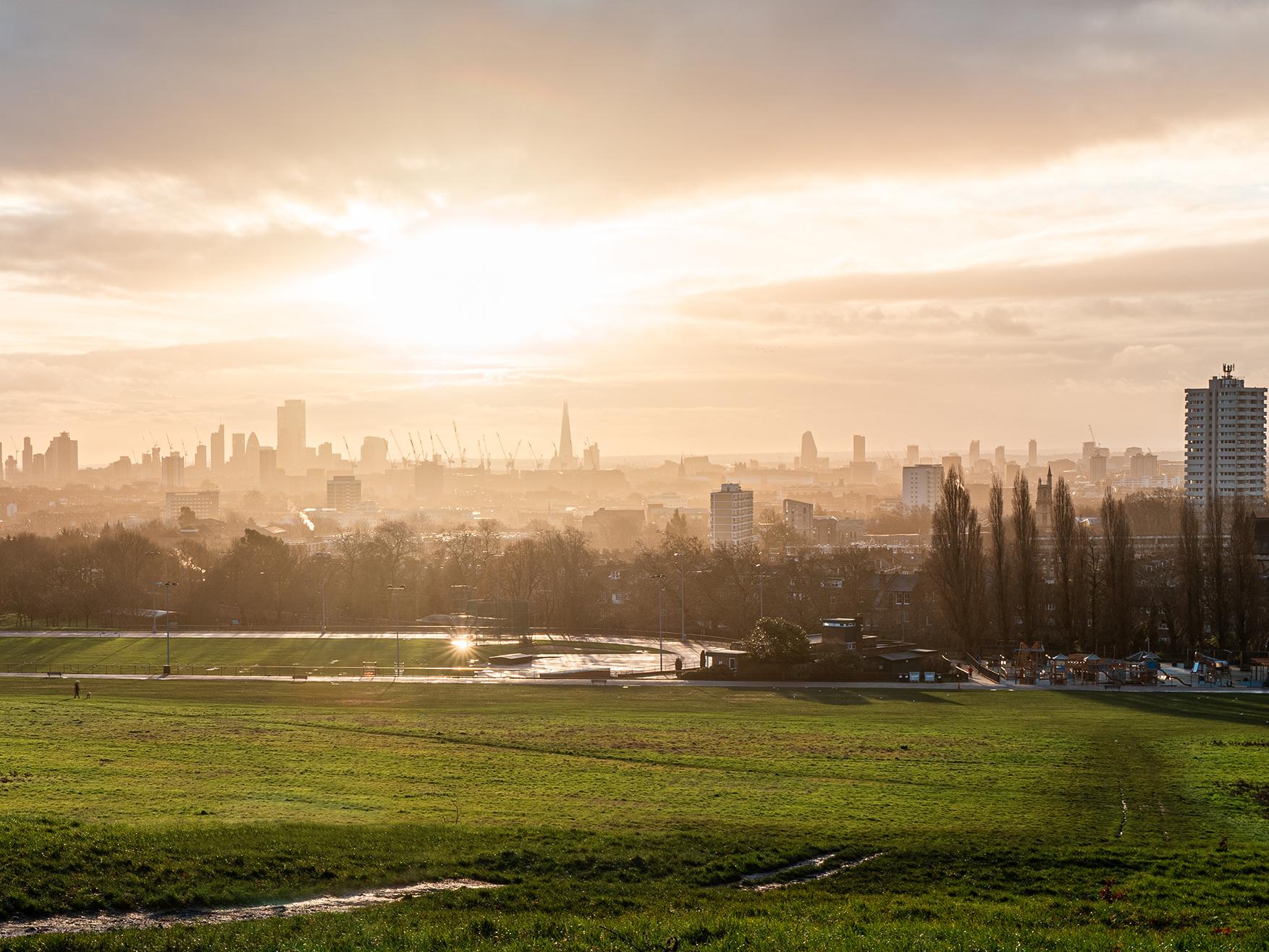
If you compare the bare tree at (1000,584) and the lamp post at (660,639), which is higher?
the bare tree at (1000,584)

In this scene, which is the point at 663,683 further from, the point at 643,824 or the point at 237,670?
the point at 643,824

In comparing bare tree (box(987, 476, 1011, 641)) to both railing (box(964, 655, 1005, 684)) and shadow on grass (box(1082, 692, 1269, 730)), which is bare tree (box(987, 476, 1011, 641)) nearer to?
railing (box(964, 655, 1005, 684))

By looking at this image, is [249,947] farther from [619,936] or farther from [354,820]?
[354,820]

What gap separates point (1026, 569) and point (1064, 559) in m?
4.86

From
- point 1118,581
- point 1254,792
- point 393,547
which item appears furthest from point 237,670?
point 1118,581

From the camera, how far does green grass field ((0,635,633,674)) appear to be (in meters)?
72.4

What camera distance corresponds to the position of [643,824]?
2578 cm

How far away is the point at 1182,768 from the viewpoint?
34.2 metres

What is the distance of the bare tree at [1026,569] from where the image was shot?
76562 millimetres

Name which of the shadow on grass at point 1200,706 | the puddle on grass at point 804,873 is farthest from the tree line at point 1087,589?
the puddle on grass at point 804,873

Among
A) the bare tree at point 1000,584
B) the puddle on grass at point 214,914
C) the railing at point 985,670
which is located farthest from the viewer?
the bare tree at point 1000,584

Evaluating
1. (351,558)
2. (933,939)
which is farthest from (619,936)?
(351,558)

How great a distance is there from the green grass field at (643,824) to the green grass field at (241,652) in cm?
2514

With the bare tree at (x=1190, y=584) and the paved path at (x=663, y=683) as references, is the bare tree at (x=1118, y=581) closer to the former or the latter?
the bare tree at (x=1190, y=584)
